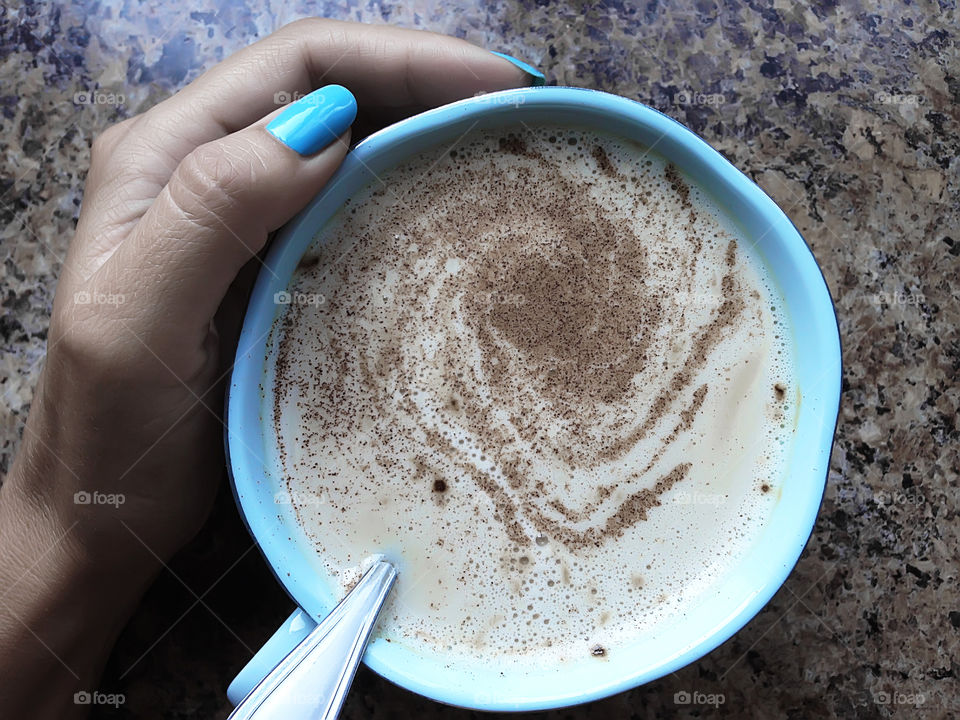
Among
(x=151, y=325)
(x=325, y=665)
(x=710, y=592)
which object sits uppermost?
(x=151, y=325)

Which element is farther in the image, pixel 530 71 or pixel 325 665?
pixel 530 71

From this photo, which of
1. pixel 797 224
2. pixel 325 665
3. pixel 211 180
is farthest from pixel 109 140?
pixel 797 224

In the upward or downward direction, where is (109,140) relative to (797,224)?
upward

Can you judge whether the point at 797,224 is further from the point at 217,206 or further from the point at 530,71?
the point at 217,206

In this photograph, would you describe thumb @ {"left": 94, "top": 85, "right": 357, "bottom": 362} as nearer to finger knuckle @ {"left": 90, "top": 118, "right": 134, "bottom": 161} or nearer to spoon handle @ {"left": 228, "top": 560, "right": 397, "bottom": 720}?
finger knuckle @ {"left": 90, "top": 118, "right": 134, "bottom": 161}

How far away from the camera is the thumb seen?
2.16 ft

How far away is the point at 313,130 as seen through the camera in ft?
2.21

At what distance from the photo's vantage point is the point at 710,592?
0.74 meters

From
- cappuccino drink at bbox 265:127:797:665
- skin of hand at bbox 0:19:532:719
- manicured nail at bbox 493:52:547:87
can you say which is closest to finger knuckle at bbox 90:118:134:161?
skin of hand at bbox 0:19:532:719

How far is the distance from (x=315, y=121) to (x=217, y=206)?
0.38ft

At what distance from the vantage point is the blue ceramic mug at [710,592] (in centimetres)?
68

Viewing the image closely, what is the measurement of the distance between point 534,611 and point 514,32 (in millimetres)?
658

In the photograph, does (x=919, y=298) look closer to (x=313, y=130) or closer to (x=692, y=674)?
(x=692, y=674)

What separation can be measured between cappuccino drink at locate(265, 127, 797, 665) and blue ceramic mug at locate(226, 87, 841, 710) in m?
0.02
